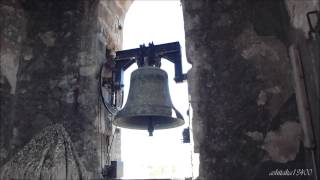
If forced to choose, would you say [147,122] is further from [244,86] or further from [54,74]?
[54,74]

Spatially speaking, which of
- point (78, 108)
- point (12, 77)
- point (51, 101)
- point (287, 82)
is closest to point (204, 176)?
point (287, 82)

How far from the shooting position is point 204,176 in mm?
2480

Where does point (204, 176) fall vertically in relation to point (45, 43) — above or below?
below

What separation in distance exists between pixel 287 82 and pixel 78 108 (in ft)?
5.43

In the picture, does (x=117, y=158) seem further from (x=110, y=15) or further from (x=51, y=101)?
(x=110, y=15)

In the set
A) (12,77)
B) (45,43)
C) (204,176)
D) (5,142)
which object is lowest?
(204,176)

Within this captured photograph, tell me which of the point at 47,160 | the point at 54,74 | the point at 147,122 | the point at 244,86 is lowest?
the point at 47,160

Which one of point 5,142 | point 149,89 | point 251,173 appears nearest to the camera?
point 251,173

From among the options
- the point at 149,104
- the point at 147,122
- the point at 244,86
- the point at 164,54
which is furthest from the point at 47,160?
the point at 244,86

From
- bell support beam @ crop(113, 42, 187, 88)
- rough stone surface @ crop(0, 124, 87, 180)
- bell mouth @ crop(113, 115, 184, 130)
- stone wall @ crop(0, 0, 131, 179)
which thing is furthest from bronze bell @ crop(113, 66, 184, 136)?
rough stone surface @ crop(0, 124, 87, 180)

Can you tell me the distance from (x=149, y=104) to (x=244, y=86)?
72 centimetres

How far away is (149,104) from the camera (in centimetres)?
257

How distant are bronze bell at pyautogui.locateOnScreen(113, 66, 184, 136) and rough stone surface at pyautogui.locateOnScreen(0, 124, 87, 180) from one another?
0.48 metres

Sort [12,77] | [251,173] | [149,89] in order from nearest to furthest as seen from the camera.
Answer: [251,173] < [149,89] < [12,77]
